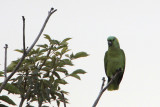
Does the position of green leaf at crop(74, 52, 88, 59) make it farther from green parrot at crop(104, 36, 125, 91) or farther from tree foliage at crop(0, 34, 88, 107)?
green parrot at crop(104, 36, 125, 91)

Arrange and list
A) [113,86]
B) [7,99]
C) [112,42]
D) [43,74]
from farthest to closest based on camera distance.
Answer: [112,42] → [113,86] → [43,74] → [7,99]

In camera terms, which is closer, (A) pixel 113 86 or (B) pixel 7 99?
(B) pixel 7 99

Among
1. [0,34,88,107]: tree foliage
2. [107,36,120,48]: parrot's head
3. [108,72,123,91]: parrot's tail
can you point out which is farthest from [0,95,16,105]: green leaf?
[107,36,120,48]: parrot's head

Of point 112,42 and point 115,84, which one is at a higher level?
point 112,42

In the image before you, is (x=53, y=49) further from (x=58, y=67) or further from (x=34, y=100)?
(x=34, y=100)

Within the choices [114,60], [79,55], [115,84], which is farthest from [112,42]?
[79,55]

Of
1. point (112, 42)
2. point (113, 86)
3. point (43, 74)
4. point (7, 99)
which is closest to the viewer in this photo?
point (7, 99)

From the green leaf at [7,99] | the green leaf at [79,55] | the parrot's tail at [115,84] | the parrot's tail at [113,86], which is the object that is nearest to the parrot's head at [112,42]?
the parrot's tail at [115,84]

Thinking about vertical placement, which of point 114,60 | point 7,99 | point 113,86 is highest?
point 114,60

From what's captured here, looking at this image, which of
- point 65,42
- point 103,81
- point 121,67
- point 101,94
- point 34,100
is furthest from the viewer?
point 121,67

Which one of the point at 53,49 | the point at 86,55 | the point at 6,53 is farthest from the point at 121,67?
the point at 6,53

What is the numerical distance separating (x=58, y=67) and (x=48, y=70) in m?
0.17

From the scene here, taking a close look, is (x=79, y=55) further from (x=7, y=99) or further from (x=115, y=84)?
(x=115, y=84)

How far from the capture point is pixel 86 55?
12.4 feet
